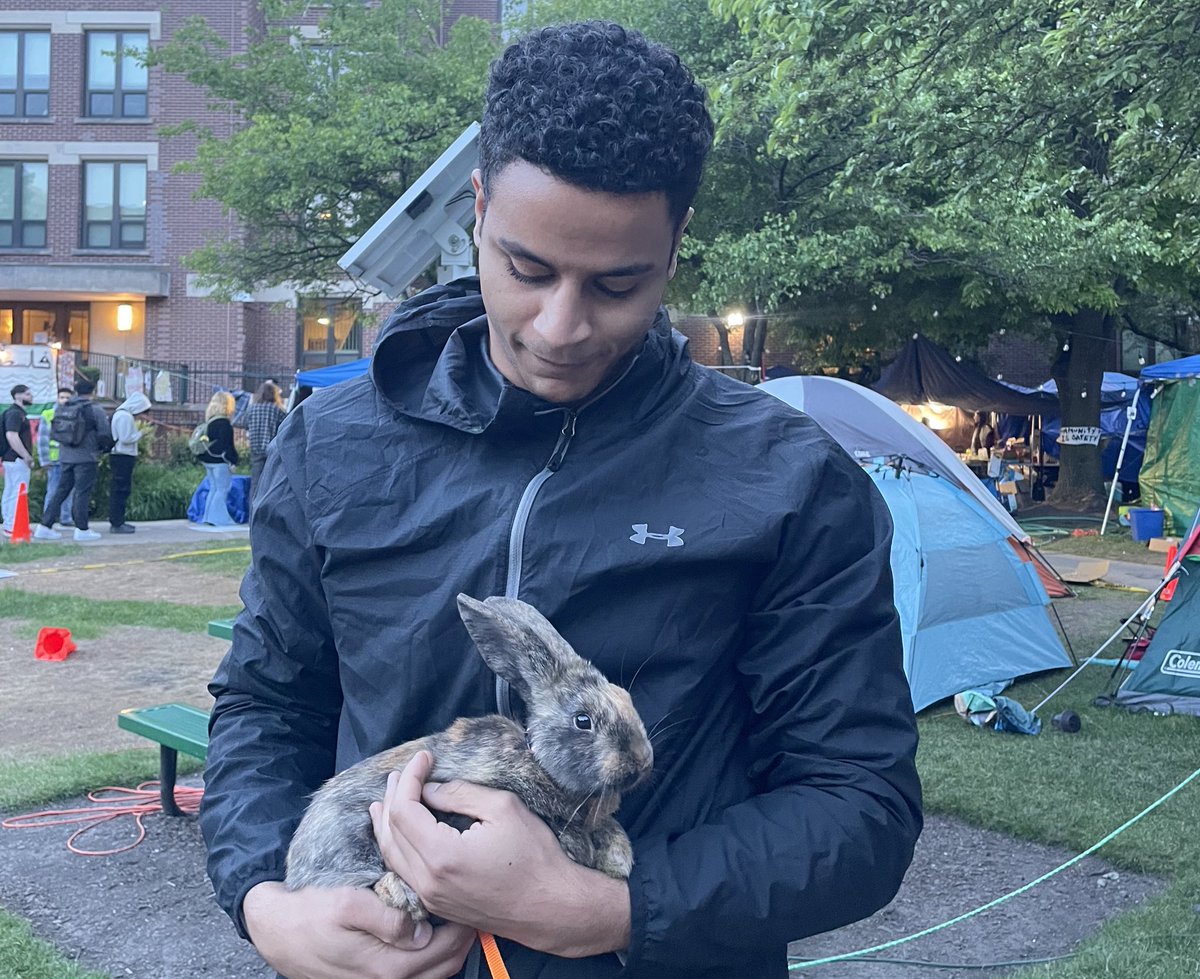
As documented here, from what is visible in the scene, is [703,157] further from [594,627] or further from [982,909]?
[982,909]

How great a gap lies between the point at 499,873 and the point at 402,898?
143 mm

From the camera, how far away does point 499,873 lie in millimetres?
1200

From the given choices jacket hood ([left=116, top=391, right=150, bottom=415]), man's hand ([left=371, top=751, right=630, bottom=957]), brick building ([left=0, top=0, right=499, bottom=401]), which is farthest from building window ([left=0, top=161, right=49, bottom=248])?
man's hand ([left=371, top=751, right=630, bottom=957])

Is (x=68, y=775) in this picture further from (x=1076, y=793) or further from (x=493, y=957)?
(x=493, y=957)

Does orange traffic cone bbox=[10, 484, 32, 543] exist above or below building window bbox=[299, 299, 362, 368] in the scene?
below

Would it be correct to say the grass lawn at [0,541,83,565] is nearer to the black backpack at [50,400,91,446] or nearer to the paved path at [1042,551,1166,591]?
the black backpack at [50,400,91,446]

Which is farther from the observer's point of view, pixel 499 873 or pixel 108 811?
pixel 108 811

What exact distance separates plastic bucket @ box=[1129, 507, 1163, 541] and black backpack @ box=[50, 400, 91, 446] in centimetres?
1536

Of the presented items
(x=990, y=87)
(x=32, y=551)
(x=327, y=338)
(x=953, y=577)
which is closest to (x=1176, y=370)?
(x=990, y=87)

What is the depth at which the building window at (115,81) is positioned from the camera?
31.0 metres

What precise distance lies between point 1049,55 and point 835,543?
7008mm

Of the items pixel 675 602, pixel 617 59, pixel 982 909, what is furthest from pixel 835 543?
pixel 982 909

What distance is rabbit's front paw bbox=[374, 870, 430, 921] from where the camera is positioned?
1.27 meters

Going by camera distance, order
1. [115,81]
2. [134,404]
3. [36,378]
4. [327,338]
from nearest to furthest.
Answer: [134,404]
[36,378]
[115,81]
[327,338]
